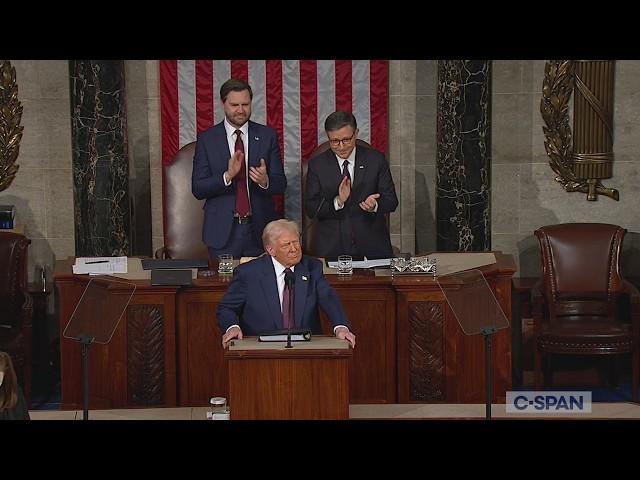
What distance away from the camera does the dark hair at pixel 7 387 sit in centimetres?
648

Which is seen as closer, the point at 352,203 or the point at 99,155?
the point at 352,203

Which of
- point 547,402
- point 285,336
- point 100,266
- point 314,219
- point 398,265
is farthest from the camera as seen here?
point 314,219

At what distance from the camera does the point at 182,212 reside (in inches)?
413

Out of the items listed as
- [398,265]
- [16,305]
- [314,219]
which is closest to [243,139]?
[314,219]

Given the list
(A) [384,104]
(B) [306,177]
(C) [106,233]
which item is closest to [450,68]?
(A) [384,104]

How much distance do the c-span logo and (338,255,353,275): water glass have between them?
134 centimetres

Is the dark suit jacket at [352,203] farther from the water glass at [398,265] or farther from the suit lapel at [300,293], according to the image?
the suit lapel at [300,293]

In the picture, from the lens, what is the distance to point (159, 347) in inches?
352

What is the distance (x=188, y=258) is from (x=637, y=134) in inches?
144

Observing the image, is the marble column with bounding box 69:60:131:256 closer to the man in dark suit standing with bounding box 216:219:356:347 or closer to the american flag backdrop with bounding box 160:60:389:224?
the american flag backdrop with bounding box 160:60:389:224

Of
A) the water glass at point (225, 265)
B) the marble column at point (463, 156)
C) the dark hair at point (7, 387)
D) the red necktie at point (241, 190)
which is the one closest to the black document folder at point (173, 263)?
the water glass at point (225, 265)

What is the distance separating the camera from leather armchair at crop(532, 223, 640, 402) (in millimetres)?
9852

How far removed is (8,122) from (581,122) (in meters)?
4.49

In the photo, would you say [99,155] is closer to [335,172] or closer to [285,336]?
[335,172]
